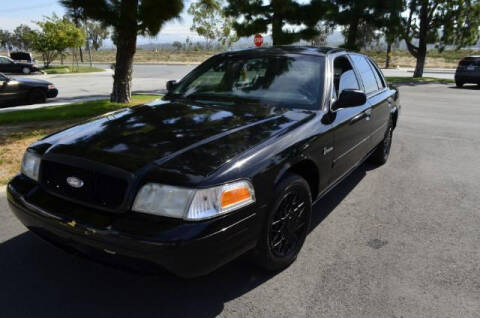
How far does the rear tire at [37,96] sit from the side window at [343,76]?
1148 cm

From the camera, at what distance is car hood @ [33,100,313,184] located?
238cm

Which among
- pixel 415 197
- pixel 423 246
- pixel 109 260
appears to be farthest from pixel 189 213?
pixel 415 197

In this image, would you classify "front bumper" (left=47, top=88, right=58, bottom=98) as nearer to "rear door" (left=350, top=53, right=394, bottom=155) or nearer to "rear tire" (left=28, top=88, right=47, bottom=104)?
"rear tire" (left=28, top=88, right=47, bottom=104)

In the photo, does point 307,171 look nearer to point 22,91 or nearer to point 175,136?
point 175,136

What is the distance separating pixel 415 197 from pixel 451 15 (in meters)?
22.5

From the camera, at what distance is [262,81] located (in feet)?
12.2

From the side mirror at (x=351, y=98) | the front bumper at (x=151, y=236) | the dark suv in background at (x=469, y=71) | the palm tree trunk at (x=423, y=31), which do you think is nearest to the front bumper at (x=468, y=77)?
the dark suv in background at (x=469, y=71)

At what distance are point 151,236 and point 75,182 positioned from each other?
0.68m

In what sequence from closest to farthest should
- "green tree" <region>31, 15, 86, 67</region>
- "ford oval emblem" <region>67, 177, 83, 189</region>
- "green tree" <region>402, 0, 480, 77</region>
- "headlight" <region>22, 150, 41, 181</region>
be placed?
"ford oval emblem" <region>67, 177, 83, 189</region> < "headlight" <region>22, 150, 41, 181</region> < "green tree" <region>402, 0, 480, 77</region> < "green tree" <region>31, 15, 86, 67</region>

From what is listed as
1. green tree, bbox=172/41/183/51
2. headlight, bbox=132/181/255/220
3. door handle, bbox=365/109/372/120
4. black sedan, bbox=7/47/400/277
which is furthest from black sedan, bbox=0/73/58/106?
green tree, bbox=172/41/183/51

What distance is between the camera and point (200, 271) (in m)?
2.24

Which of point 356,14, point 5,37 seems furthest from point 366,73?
point 5,37

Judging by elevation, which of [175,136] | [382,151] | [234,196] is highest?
[175,136]

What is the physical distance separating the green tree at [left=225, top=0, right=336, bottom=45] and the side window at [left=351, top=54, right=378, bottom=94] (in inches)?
547
